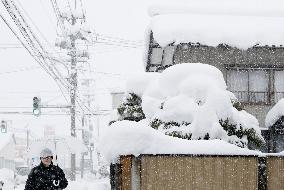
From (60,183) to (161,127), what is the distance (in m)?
3.78

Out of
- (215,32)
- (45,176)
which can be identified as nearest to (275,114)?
(215,32)

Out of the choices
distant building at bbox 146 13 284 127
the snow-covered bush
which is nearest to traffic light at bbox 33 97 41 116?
distant building at bbox 146 13 284 127

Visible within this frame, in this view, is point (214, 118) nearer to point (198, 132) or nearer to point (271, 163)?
point (198, 132)

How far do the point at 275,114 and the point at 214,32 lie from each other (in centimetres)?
385

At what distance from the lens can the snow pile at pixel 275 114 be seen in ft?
53.2

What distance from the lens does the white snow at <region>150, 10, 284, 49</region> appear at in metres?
16.8

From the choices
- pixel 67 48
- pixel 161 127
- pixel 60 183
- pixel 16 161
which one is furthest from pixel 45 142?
pixel 16 161

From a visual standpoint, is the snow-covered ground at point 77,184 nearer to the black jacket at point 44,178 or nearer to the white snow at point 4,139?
the black jacket at point 44,178

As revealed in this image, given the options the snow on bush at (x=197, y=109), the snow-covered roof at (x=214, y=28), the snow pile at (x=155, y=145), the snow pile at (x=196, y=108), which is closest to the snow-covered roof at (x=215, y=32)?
the snow-covered roof at (x=214, y=28)

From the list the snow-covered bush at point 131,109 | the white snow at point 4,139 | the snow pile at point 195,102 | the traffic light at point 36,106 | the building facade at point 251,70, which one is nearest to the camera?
the snow pile at point 195,102

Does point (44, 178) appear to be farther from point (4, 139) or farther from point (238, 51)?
point (4, 139)

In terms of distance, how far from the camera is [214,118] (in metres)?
10.3

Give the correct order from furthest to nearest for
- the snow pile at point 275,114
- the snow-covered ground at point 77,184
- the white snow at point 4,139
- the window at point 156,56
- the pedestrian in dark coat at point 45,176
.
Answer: the white snow at point 4,139 < the window at point 156,56 < the snow-covered ground at point 77,184 < the snow pile at point 275,114 < the pedestrian in dark coat at point 45,176

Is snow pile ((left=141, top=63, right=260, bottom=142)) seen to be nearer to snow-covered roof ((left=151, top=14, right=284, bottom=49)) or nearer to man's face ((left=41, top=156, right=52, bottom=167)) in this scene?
man's face ((left=41, top=156, right=52, bottom=167))
